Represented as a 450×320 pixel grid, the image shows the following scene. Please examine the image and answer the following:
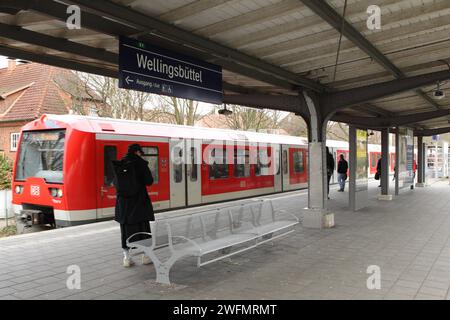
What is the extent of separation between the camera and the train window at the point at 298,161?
17.3 metres

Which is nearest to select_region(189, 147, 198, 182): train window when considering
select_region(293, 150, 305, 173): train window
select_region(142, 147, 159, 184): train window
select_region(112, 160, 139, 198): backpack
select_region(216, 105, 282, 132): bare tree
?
select_region(142, 147, 159, 184): train window

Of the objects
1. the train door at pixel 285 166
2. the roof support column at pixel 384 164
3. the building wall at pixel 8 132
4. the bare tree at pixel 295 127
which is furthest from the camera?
the bare tree at pixel 295 127

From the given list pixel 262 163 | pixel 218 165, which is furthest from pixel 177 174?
pixel 262 163

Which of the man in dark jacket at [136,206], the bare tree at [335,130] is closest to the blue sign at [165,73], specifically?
the man in dark jacket at [136,206]

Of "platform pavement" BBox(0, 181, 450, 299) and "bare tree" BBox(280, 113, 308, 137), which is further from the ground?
"bare tree" BBox(280, 113, 308, 137)

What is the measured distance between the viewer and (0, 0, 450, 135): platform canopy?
4.43 metres

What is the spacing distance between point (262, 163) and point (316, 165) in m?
6.52

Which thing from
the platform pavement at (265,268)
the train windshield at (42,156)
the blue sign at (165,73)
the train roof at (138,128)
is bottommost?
the platform pavement at (265,268)

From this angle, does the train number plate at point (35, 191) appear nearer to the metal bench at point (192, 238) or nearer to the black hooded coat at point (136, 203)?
the metal bench at point (192, 238)

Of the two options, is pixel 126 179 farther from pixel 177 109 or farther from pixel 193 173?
pixel 177 109

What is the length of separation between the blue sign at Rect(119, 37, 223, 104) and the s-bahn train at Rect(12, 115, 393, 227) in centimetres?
374

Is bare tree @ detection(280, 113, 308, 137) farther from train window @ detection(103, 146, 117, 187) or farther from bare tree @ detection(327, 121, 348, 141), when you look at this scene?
train window @ detection(103, 146, 117, 187)

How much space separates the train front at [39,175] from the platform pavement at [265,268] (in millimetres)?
991
